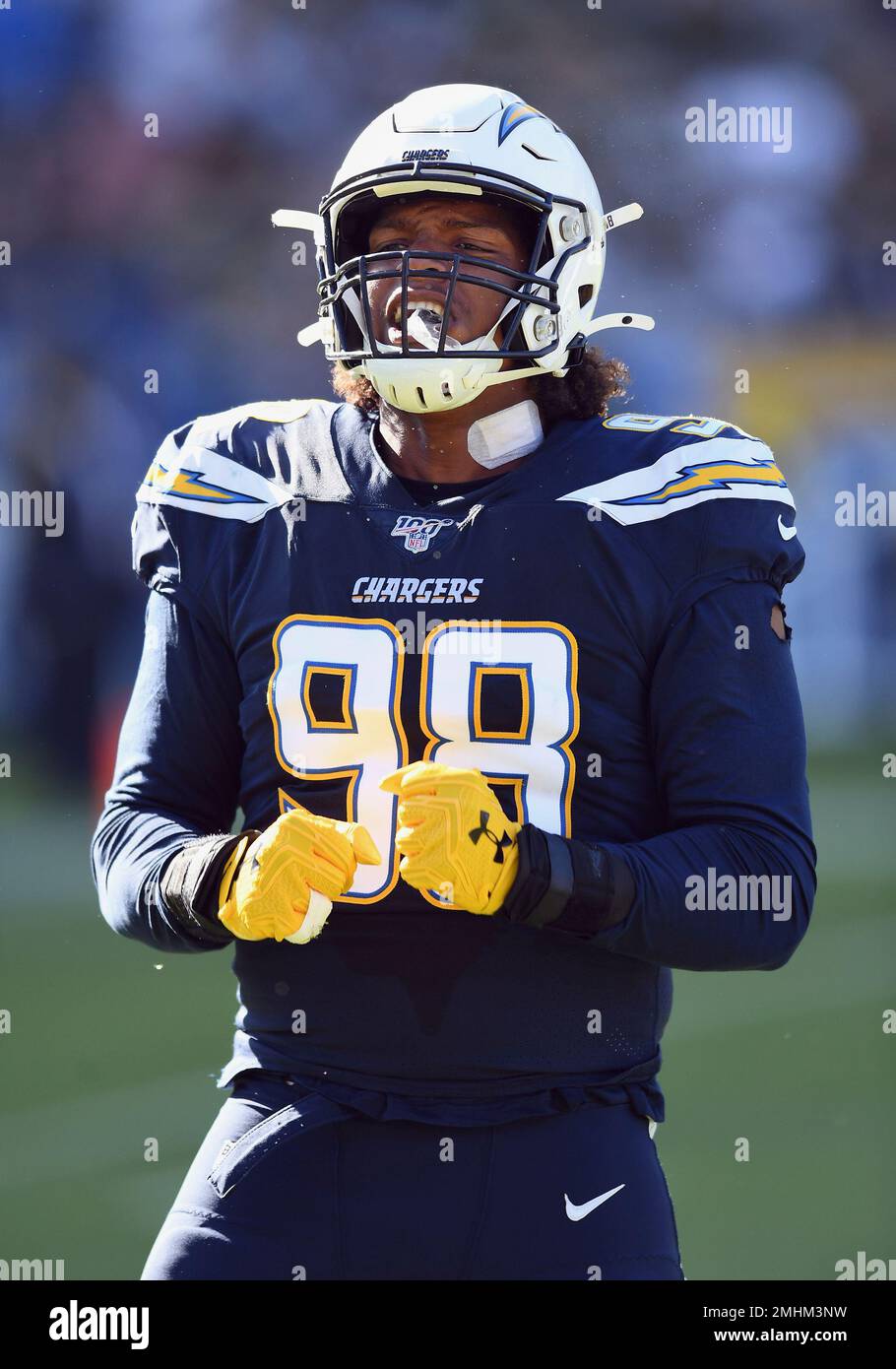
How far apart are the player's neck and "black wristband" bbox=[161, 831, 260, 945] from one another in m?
0.44

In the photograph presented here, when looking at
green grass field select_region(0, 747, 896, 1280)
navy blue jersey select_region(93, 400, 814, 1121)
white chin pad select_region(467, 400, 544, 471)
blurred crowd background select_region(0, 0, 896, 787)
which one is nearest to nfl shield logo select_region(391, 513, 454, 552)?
navy blue jersey select_region(93, 400, 814, 1121)

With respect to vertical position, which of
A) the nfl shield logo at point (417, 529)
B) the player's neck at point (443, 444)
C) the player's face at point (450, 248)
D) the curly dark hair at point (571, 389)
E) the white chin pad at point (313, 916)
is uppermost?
the player's face at point (450, 248)

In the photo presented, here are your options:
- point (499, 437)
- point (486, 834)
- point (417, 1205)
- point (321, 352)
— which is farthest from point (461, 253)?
point (321, 352)

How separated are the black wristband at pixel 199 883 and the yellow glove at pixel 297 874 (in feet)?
0.17

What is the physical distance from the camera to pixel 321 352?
6.34 m

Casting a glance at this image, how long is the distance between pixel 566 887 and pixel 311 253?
198 inches

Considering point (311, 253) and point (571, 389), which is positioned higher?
point (311, 253)

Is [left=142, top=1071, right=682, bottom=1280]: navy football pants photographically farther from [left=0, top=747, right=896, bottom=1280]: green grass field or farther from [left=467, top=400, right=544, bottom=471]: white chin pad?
[left=0, top=747, right=896, bottom=1280]: green grass field

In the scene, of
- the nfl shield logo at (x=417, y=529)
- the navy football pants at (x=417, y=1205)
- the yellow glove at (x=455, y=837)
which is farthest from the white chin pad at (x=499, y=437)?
the navy football pants at (x=417, y=1205)

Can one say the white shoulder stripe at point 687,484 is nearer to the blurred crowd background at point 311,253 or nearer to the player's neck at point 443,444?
the player's neck at point 443,444

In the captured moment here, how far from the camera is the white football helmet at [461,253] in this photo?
1659 millimetres

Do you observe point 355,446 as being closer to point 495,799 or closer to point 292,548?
point 292,548

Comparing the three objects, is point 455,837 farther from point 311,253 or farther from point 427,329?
point 311,253
